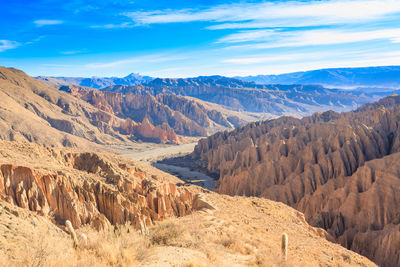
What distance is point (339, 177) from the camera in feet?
132

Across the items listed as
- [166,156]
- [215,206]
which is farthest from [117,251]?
[166,156]

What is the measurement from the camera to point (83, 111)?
150 meters

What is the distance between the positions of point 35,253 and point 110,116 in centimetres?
15142

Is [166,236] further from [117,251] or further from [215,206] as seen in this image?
[215,206]

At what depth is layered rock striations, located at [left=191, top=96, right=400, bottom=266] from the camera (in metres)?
28.1

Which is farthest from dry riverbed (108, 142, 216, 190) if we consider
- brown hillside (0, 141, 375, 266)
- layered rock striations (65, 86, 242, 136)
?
brown hillside (0, 141, 375, 266)

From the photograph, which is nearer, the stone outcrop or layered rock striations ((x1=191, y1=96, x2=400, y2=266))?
the stone outcrop

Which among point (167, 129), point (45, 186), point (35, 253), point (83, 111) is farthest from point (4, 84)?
point (35, 253)

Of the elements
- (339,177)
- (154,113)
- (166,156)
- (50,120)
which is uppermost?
(50,120)

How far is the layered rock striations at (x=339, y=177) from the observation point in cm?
2809

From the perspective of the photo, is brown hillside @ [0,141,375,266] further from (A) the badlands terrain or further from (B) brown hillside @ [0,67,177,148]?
(B) brown hillside @ [0,67,177,148]

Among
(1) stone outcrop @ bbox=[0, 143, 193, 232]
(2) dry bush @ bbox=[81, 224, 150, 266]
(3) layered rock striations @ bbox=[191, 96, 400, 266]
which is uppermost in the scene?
(2) dry bush @ bbox=[81, 224, 150, 266]

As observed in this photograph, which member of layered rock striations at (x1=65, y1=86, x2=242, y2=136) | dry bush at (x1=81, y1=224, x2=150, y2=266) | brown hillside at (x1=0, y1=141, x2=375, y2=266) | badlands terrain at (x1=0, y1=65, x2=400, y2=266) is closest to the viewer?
dry bush at (x1=81, y1=224, x2=150, y2=266)

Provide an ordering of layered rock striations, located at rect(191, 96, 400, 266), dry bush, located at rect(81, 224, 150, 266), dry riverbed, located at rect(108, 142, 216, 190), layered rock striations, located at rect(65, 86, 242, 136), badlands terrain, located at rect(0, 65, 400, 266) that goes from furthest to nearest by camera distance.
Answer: layered rock striations, located at rect(65, 86, 242, 136), dry riverbed, located at rect(108, 142, 216, 190), layered rock striations, located at rect(191, 96, 400, 266), badlands terrain, located at rect(0, 65, 400, 266), dry bush, located at rect(81, 224, 150, 266)
